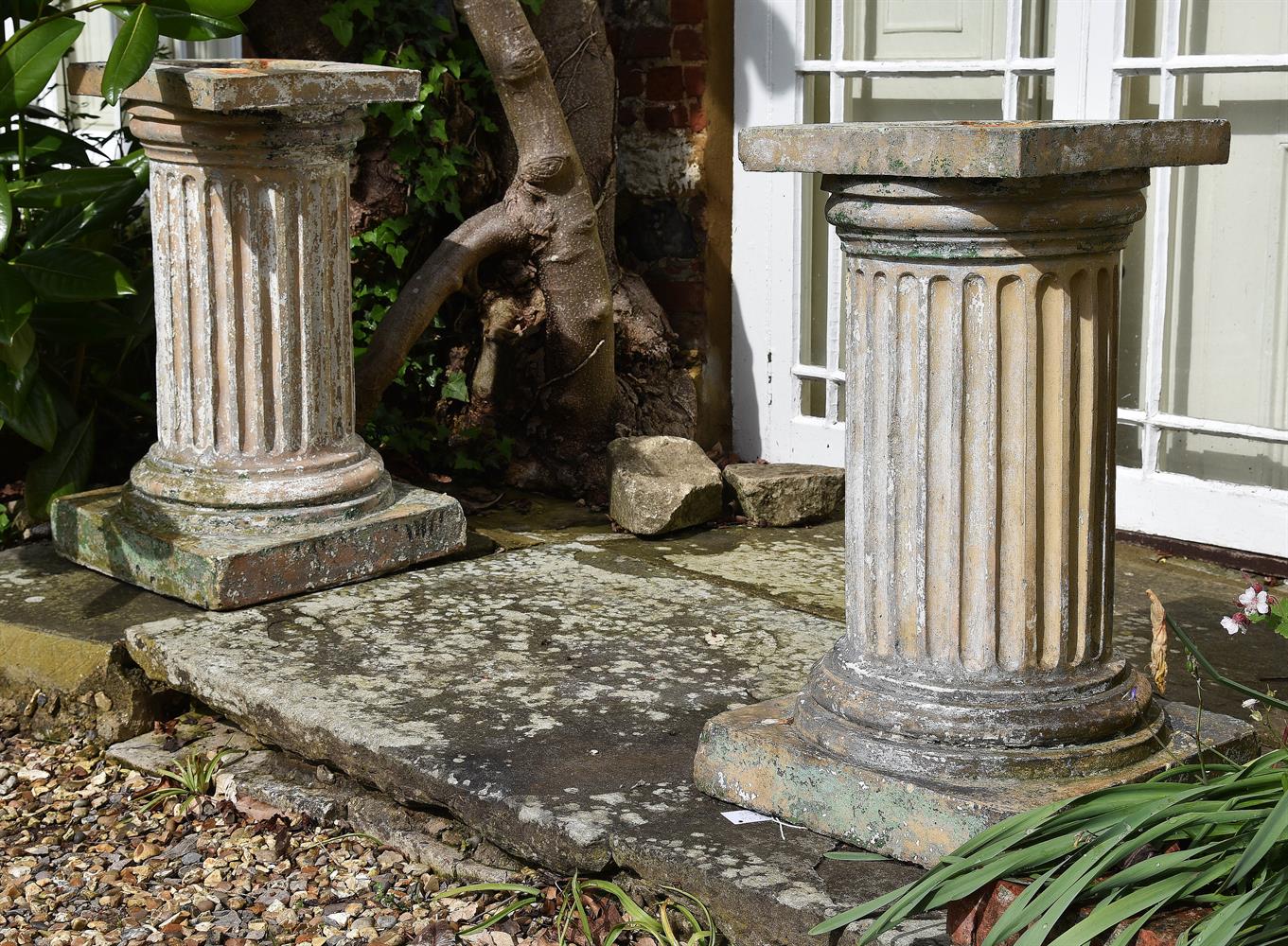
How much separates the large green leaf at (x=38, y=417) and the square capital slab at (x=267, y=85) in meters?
0.83

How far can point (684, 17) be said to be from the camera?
5.08 m

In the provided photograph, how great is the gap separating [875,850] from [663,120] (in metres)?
3.20

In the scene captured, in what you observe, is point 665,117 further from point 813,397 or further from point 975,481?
point 975,481

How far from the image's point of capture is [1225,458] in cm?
436

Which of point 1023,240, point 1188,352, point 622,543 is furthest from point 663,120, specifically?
point 1023,240

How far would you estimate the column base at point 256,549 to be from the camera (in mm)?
3855

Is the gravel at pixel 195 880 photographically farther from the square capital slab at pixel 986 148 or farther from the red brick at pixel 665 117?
the red brick at pixel 665 117

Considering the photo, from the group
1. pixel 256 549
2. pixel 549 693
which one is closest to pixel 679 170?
pixel 256 549

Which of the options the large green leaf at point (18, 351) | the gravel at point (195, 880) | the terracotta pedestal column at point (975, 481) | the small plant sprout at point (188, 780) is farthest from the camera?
the large green leaf at point (18, 351)

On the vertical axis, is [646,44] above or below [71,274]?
above

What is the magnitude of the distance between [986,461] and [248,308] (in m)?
2.09

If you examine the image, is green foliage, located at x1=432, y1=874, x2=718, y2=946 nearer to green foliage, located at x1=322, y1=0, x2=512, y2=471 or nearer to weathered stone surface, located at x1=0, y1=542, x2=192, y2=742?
weathered stone surface, located at x1=0, y1=542, x2=192, y2=742

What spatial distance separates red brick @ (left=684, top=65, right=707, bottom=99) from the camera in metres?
5.10

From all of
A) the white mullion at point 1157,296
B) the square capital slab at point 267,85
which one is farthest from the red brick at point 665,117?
the white mullion at point 1157,296
